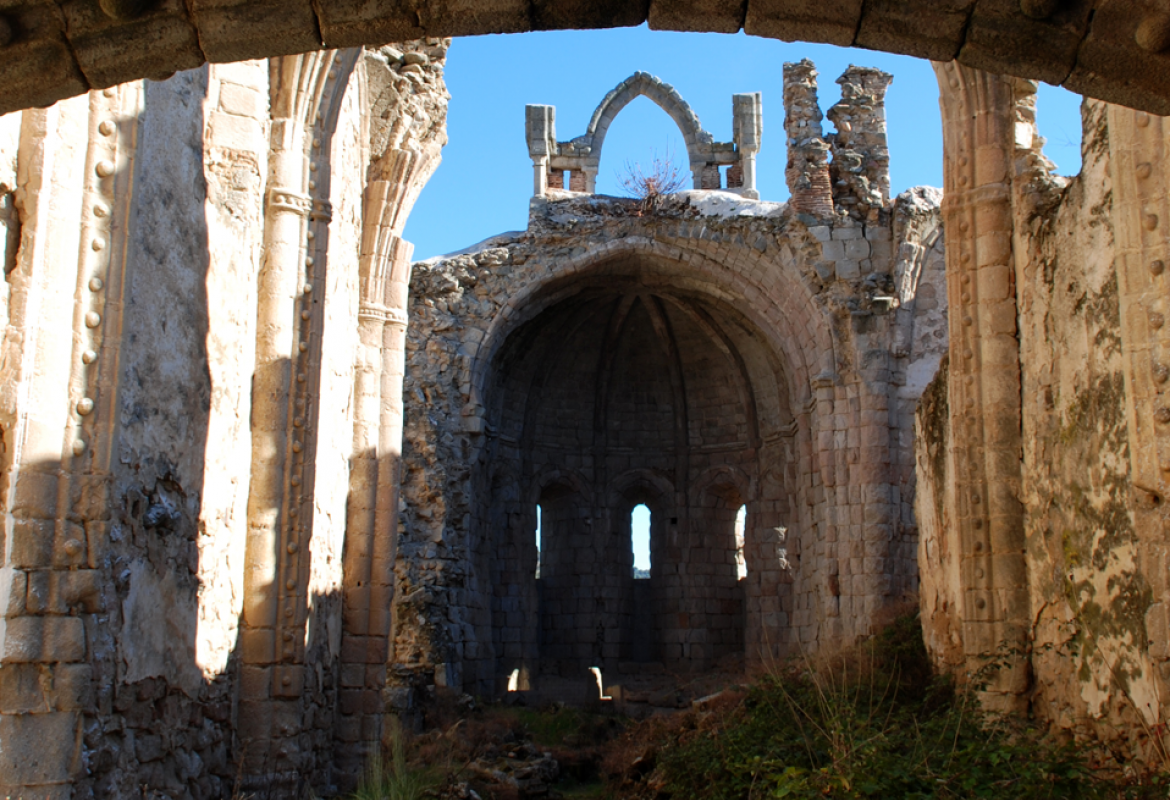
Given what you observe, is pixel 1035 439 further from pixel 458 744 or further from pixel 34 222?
pixel 458 744

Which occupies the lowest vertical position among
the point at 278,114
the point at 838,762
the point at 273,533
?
the point at 838,762

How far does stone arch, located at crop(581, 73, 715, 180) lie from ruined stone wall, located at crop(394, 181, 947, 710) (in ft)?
7.25

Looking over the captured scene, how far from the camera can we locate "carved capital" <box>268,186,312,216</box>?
7.89 m

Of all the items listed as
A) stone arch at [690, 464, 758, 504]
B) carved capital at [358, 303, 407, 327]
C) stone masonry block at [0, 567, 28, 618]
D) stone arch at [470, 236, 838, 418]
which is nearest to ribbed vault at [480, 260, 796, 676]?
stone arch at [690, 464, 758, 504]

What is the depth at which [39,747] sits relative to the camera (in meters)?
4.47

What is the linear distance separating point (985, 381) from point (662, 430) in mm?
12636

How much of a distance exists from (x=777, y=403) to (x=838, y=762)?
1384 cm

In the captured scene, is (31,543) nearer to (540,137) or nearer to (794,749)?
(794,749)

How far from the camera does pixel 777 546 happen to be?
62.6ft

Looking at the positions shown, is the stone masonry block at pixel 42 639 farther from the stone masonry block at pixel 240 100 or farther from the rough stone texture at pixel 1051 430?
the rough stone texture at pixel 1051 430

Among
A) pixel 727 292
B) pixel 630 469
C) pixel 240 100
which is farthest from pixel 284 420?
Result: pixel 630 469

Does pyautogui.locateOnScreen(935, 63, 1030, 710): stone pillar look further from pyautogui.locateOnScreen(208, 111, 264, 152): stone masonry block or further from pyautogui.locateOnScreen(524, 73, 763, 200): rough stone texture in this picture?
pyautogui.locateOnScreen(524, 73, 763, 200): rough stone texture

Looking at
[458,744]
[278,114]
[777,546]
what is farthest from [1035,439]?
[777,546]

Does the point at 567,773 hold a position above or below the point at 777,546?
below
